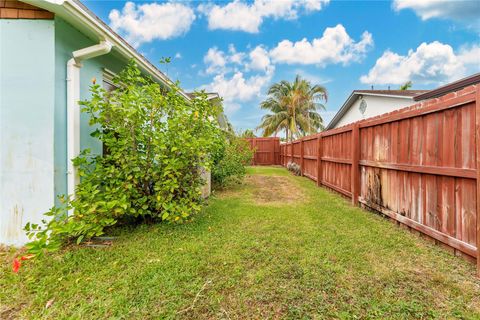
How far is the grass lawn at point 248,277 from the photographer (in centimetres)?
172

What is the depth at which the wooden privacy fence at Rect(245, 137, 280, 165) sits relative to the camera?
Answer: 1791 cm

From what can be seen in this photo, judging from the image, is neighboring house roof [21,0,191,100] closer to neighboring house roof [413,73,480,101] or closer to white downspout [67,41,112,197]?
white downspout [67,41,112,197]

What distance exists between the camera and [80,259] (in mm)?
2482

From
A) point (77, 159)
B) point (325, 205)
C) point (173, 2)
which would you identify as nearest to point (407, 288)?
point (325, 205)

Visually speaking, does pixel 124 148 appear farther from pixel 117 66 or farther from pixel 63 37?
pixel 117 66

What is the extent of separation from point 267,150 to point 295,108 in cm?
614

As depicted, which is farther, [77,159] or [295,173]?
[295,173]

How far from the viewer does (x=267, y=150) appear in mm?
18016

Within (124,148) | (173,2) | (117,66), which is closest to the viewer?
(124,148)

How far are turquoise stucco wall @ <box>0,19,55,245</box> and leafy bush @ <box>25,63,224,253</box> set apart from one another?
1.10 ft

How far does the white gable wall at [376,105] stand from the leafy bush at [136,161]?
10.2 meters

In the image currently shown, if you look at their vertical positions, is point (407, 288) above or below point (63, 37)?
below

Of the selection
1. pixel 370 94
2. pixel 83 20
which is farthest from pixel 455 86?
pixel 83 20

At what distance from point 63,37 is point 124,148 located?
1646 mm
